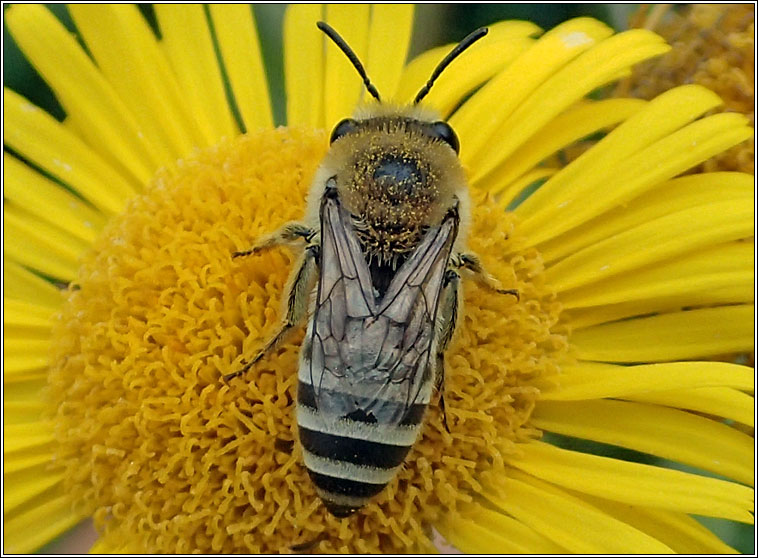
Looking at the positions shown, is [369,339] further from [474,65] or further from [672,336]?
[474,65]

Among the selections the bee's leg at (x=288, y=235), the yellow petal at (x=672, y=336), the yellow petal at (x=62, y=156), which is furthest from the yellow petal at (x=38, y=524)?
the yellow petal at (x=672, y=336)

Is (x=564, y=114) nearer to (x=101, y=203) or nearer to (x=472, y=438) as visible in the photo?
(x=472, y=438)

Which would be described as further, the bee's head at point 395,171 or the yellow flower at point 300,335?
the yellow flower at point 300,335

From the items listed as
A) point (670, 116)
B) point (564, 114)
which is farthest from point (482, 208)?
point (670, 116)

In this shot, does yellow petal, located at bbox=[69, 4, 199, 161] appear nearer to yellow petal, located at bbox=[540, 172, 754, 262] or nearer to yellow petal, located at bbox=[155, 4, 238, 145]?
yellow petal, located at bbox=[155, 4, 238, 145]

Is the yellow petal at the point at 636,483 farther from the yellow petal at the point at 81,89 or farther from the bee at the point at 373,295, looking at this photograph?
the yellow petal at the point at 81,89
